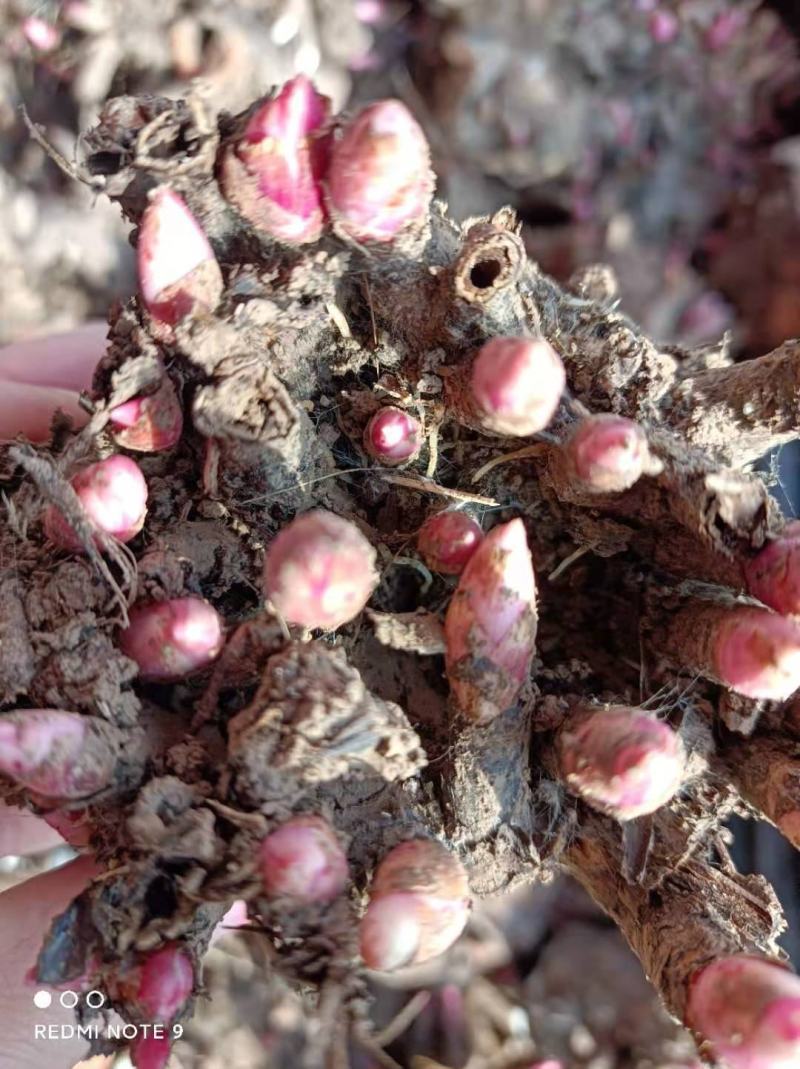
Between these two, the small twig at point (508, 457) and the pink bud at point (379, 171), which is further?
the small twig at point (508, 457)

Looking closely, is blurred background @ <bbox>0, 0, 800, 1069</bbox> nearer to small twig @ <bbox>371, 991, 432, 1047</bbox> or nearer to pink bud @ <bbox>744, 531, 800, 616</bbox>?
small twig @ <bbox>371, 991, 432, 1047</bbox>

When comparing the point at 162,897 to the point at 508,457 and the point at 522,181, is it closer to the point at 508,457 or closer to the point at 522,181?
the point at 508,457

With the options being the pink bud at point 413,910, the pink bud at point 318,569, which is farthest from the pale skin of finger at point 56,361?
the pink bud at point 413,910

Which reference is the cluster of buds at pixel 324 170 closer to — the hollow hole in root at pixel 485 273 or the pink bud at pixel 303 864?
the hollow hole in root at pixel 485 273

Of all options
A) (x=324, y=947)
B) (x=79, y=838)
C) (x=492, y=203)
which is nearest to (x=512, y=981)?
(x=79, y=838)

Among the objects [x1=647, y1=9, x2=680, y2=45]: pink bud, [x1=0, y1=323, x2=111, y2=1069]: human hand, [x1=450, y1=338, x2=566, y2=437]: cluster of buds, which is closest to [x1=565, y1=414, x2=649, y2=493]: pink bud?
[x1=450, y1=338, x2=566, y2=437]: cluster of buds

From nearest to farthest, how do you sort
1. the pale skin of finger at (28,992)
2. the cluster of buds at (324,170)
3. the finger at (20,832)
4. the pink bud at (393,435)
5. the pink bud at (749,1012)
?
the pink bud at (749,1012)
the cluster of buds at (324,170)
the pink bud at (393,435)
the pale skin of finger at (28,992)
the finger at (20,832)

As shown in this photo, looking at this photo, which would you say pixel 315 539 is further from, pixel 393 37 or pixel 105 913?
pixel 393 37
